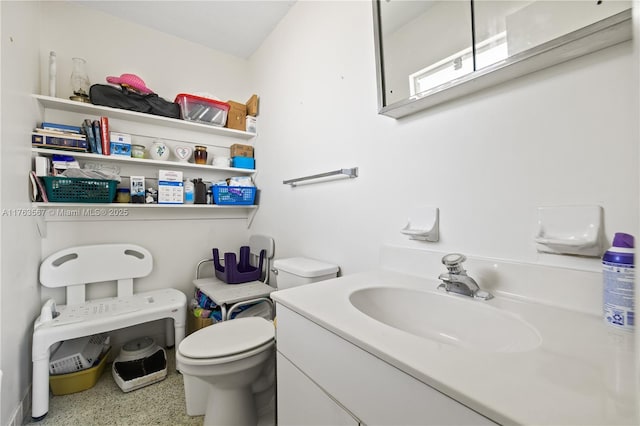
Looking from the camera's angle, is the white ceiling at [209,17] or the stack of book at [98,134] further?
the white ceiling at [209,17]

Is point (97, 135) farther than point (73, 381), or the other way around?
point (97, 135)

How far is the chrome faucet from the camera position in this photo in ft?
2.59

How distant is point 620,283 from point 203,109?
2.34 meters

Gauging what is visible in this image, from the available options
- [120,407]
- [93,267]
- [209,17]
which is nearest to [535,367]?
[120,407]

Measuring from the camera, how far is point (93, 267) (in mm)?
1710

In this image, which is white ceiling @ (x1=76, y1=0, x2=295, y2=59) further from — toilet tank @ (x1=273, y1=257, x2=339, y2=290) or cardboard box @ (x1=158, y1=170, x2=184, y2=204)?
toilet tank @ (x1=273, y1=257, x2=339, y2=290)

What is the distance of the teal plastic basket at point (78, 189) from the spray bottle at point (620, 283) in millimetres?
2254

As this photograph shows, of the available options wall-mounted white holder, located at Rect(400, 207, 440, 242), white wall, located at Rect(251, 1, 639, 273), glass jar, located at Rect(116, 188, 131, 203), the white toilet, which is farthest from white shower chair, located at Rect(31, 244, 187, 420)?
wall-mounted white holder, located at Rect(400, 207, 440, 242)

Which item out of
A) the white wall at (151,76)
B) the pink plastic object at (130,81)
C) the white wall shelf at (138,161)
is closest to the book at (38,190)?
the white wall shelf at (138,161)

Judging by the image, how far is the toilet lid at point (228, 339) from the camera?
102cm

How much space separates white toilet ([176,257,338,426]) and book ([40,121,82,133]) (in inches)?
57.7

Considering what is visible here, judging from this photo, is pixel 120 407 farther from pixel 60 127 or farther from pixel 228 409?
pixel 60 127

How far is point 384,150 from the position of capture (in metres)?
1.18

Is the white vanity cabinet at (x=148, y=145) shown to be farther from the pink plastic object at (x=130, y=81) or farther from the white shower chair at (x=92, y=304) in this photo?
the white shower chair at (x=92, y=304)
